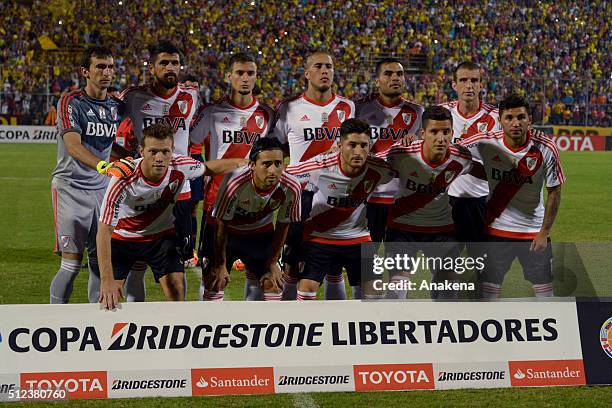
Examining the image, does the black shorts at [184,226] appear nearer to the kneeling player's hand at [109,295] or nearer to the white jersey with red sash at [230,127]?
the white jersey with red sash at [230,127]

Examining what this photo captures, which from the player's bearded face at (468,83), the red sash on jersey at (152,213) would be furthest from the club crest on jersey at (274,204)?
the player's bearded face at (468,83)

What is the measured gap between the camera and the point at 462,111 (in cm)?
741

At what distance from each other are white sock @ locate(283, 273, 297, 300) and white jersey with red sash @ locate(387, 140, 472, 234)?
0.88m

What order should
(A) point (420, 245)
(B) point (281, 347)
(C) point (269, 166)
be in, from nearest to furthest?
(B) point (281, 347)
(A) point (420, 245)
(C) point (269, 166)

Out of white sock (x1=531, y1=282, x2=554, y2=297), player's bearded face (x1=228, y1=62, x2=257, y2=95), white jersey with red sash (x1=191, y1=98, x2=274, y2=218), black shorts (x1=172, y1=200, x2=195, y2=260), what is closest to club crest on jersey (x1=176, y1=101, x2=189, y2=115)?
white jersey with red sash (x1=191, y1=98, x2=274, y2=218)

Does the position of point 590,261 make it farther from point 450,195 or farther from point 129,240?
point 129,240

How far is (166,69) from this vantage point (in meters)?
6.88

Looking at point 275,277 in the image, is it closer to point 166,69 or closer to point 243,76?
point 243,76

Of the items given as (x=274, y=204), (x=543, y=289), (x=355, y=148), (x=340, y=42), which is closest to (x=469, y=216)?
(x=355, y=148)

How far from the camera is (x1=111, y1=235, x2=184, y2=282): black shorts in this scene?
19.5ft

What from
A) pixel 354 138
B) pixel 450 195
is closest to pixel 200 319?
pixel 354 138

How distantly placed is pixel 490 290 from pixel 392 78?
2467 mm

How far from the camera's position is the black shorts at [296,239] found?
6328mm

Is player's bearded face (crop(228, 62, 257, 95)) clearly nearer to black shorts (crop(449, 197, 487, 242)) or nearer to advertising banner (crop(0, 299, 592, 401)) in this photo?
black shorts (crop(449, 197, 487, 242))
